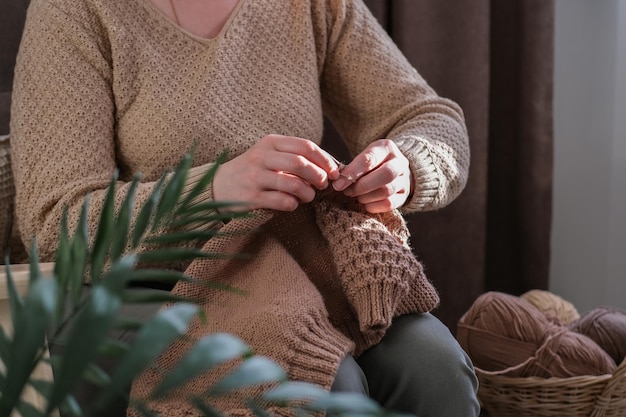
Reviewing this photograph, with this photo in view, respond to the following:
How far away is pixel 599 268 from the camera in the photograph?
75.5 inches

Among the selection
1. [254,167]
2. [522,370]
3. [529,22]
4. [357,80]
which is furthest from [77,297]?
[529,22]

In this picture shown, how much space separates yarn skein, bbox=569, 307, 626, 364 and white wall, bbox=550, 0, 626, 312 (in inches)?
14.6

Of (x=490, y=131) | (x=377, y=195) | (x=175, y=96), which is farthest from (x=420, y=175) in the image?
(x=490, y=131)

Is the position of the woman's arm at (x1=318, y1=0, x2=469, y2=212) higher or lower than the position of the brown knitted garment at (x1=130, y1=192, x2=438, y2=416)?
higher

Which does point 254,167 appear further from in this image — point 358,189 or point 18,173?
point 18,173

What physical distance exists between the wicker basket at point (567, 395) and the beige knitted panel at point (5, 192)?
84cm

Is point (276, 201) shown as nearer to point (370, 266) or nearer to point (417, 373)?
point (370, 266)

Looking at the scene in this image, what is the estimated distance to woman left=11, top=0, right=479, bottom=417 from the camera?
3.05ft

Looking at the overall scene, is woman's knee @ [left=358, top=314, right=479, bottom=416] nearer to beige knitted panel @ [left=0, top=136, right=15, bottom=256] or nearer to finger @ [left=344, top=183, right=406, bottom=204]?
finger @ [left=344, top=183, right=406, bottom=204]

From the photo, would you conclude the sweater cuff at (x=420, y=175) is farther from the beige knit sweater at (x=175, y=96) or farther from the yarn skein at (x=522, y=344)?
the yarn skein at (x=522, y=344)

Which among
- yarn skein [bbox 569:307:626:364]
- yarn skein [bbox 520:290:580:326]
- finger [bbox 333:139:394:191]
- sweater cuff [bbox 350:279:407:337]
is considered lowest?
yarn skein [bbox 520:290:580:326]

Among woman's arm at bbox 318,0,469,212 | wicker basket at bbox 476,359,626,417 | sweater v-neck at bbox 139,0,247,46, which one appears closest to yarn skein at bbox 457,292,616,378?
wicker basket at bbox 476,359,626,417

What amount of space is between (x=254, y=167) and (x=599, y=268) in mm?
1254

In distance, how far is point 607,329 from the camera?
148 cm
